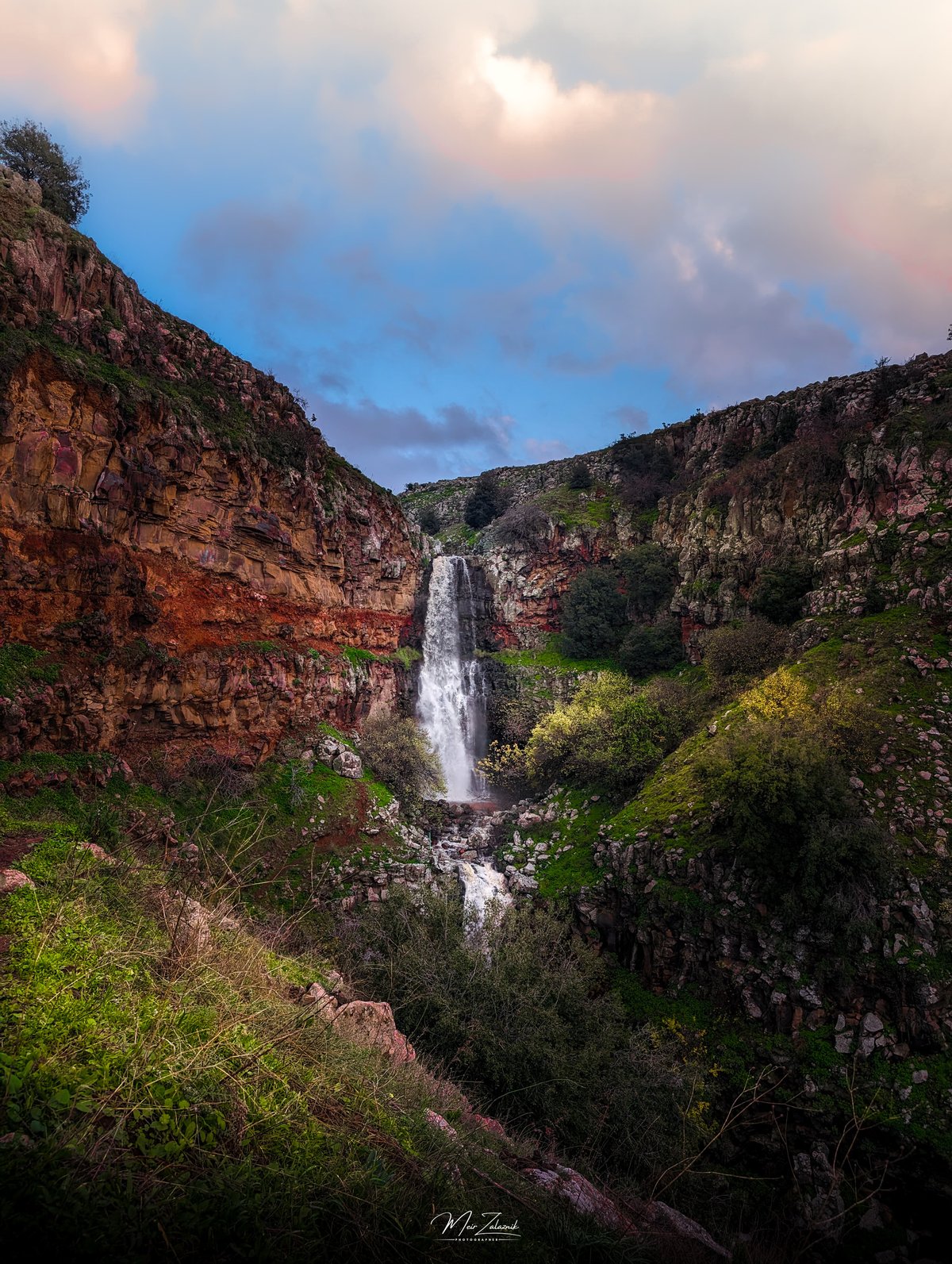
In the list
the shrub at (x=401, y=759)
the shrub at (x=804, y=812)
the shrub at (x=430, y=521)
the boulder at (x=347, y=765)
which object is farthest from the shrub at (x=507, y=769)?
the shrub at (x=430, y=521)

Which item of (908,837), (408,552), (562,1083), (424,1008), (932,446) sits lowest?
(562,1083)

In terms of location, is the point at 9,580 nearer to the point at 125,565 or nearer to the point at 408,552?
the point at 125,565

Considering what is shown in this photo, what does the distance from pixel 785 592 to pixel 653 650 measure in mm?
7197

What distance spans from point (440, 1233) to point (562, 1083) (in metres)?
6.37

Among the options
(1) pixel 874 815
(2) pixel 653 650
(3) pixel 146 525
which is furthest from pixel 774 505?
(3) pixel 146 525

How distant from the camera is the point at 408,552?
28.6 metres

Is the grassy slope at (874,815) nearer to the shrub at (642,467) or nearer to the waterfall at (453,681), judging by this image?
the waterfall at (453,681)

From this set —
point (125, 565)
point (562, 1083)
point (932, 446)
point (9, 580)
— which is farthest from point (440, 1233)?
point (932, 446)

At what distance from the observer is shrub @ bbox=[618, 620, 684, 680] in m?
26.5

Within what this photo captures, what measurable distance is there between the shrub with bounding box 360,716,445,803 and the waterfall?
3.49 metres

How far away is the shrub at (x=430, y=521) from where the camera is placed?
51656mm

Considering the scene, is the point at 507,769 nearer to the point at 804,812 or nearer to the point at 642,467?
the point at 804,812

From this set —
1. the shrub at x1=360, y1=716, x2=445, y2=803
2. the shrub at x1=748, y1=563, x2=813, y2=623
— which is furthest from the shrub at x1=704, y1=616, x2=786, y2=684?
the shrub at x1=360, y1=716, x2=445, y2=803

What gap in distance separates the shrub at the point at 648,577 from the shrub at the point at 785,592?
7760mm
